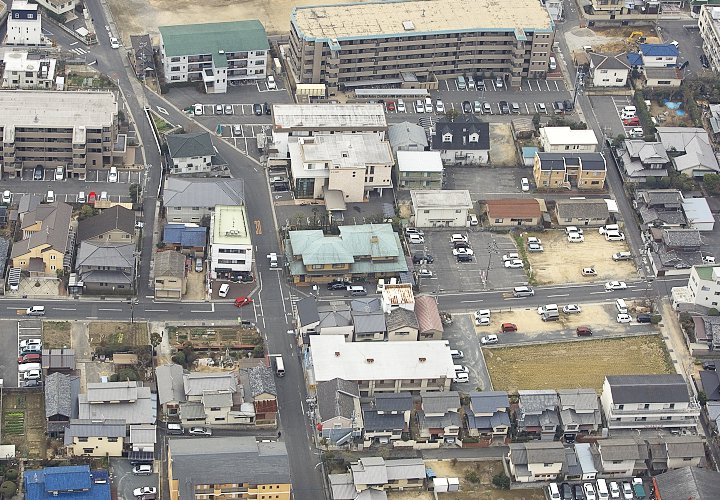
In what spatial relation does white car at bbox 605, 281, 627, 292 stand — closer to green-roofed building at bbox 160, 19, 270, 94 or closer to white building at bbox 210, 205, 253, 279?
white building at bbox 210, 205, 253, 279

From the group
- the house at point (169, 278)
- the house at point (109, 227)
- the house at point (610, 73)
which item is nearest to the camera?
the house at point (169, 278)

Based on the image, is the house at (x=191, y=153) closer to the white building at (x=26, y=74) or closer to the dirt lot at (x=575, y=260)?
the white building at (x=26, y=74)

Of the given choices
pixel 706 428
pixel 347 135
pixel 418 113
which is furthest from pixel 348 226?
pixel 706 428

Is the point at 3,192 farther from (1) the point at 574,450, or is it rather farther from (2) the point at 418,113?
(1) the point at 574,450

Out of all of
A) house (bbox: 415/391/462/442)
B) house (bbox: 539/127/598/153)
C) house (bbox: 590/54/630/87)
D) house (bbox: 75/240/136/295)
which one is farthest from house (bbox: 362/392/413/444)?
house (bbox: 590/54/630/87)

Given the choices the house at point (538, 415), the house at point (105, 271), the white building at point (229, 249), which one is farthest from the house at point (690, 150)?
the house at point (105, 271)

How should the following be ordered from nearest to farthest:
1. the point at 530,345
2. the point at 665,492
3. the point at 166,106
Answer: the point at 665,492 → the point at 530,345 → the point at 166,106
